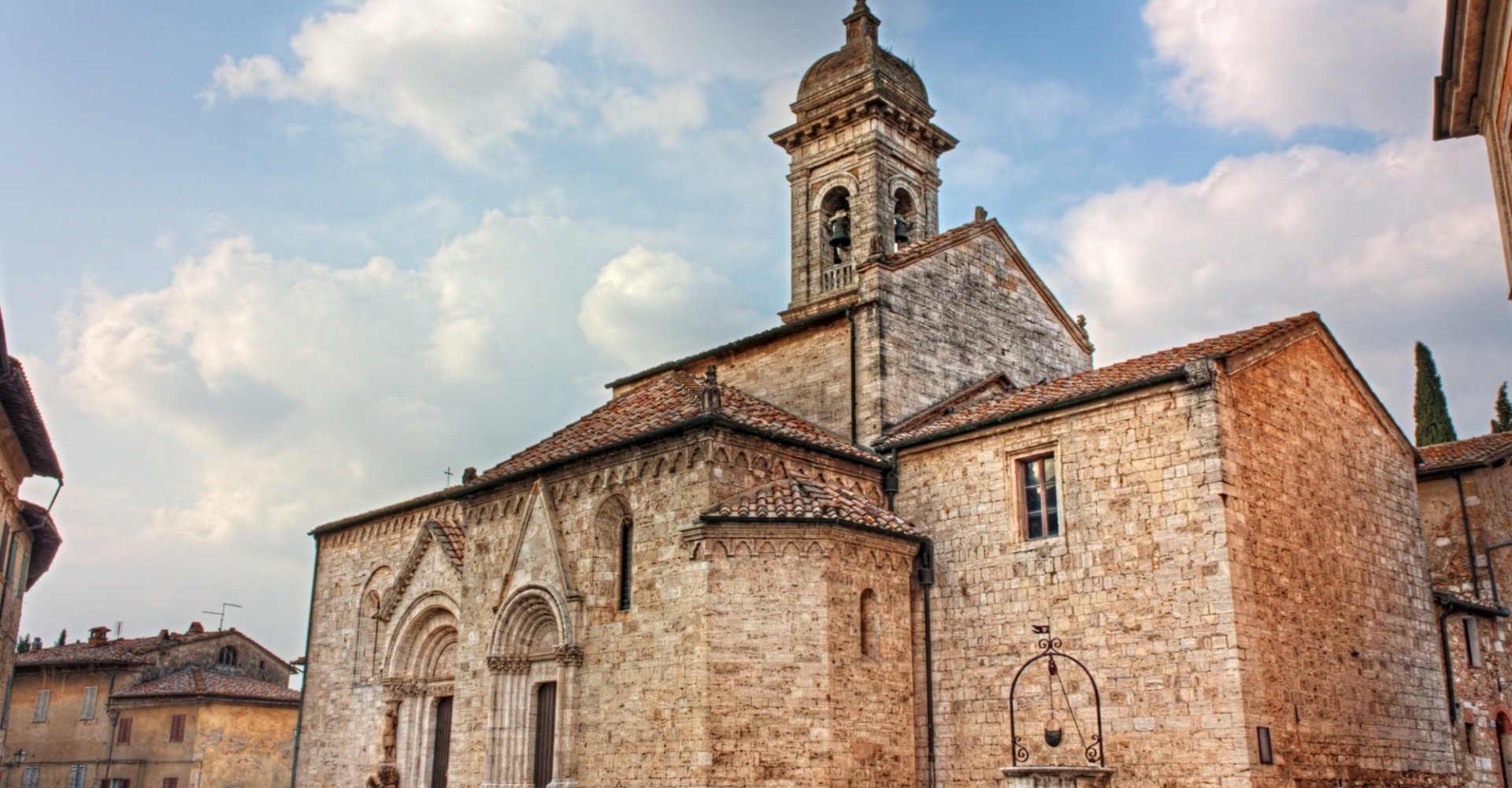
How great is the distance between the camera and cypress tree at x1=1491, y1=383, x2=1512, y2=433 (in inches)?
1243

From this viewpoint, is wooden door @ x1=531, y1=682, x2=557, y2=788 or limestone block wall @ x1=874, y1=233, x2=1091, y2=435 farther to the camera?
limestone block wall @ x1=874, y1=233, x2=1091, y2=435

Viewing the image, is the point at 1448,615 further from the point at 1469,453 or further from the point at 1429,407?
the point at 1429,407

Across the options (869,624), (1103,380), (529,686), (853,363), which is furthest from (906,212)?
(529,686)

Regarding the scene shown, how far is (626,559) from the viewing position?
1770cm

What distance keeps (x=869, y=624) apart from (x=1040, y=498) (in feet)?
10.00

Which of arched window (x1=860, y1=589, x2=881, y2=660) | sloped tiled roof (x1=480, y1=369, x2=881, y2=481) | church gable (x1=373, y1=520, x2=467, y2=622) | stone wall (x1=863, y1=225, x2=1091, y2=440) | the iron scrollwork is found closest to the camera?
the iron scrollwork

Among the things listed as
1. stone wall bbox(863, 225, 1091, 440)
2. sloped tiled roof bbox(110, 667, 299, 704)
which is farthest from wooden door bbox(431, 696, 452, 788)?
sloped tiled roof bbox(110, 667, 299, 704)

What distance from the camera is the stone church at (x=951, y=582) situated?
15094 millimetres

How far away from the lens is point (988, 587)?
672 inches

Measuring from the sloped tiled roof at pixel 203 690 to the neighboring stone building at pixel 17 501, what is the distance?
1173 cm

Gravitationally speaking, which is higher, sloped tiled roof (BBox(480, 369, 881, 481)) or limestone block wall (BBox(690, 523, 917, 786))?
sloped tiled roof (BBox(480, 369, 881, 481))

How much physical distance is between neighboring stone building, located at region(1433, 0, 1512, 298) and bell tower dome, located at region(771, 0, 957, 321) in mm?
15979

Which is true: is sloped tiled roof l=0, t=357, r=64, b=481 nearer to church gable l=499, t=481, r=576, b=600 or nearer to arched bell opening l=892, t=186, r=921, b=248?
church gable l=499, t=481, r=576, b=600

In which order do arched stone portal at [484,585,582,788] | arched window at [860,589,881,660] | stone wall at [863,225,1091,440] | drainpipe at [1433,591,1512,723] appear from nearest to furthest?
arched window at [860,589,881,660] → arched stone portal at [484,585,582,788] → drainpipe at [1433,591,1512,723] → stone wall at [863,225,1091,440]
